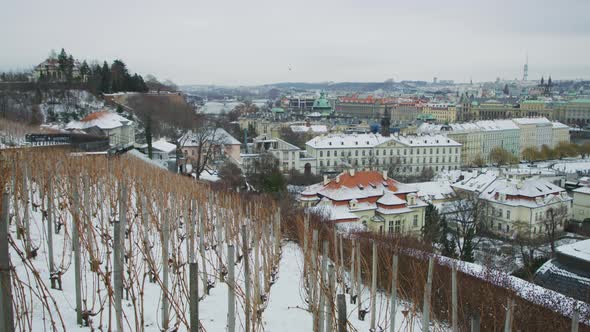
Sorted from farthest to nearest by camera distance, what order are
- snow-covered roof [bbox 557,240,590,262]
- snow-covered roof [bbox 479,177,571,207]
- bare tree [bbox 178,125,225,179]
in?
bare tree [bbox 178,125,225,179]
snow-covered roof [bbox 479,177,571,207]
snow-covered roof [bbox 557,240,590,262]

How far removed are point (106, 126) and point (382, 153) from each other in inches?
1263

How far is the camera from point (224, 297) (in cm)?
849

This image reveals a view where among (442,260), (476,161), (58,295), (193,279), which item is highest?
(193,279)

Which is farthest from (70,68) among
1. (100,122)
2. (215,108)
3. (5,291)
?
(215,108)

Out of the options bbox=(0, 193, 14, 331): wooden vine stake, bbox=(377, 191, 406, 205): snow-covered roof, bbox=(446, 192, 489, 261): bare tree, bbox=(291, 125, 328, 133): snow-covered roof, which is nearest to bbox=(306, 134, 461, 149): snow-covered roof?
bbox=(291, 125, 328, 133): snow-covered roof

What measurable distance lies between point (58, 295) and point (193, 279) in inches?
121

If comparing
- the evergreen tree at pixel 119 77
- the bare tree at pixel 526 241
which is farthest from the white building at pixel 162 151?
the bare tree at pixel 526 241

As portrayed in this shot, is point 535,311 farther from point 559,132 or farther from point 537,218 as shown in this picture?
point 559,132

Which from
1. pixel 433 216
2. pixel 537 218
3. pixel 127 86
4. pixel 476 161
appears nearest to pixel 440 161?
pixel 476 161

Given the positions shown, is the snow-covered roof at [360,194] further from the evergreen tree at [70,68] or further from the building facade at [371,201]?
the evergreen tree at [70,68]

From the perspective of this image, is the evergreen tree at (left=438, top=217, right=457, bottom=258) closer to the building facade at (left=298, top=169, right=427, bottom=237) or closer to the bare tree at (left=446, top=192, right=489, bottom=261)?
the bare tree at (left=446, top=192, right=489, bottom=261)

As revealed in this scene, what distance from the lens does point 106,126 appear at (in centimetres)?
3825

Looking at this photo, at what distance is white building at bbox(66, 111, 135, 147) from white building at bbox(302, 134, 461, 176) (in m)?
21.8

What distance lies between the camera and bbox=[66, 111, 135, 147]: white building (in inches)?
1453
